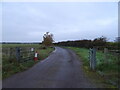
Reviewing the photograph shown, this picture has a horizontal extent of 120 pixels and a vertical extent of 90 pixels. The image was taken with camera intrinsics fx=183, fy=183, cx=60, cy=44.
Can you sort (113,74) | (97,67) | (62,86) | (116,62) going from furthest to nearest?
(97,67) → (116,62) → (113,74) → (62,86)

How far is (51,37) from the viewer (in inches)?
2480

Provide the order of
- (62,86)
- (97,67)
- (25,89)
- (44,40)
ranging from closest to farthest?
(25,89), (62,86), (97,67), (44,40)

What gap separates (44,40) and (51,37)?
3.01 m

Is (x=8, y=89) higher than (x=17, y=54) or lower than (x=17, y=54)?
lower

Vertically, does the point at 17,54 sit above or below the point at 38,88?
above

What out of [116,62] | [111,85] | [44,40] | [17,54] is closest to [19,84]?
[111,85]

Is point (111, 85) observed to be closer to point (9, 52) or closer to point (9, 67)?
point (9, 67)

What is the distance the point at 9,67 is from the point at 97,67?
222 inches

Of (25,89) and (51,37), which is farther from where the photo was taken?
(51,37)

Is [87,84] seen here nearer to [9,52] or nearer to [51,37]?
[9,52]

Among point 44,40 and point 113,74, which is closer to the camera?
point 113,74

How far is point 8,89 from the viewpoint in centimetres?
705

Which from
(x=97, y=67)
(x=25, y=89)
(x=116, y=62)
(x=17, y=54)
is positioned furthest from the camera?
(x=17, y=54)

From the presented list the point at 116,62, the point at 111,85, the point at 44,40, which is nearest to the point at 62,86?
the point at 111,85
